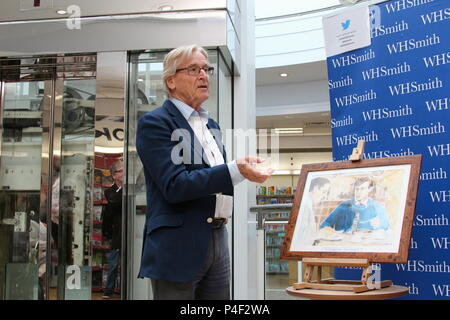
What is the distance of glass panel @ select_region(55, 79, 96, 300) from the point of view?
142 inches

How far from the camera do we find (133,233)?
347cm

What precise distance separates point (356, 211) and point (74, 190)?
220 centimetres

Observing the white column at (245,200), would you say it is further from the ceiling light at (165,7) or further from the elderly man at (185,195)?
the elderly man at (185,195)

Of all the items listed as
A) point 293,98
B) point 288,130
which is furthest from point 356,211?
point 288,130

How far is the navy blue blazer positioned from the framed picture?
48 centimetres

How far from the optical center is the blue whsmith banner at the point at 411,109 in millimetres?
2564

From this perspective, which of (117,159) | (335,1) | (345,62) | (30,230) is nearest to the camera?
(345,62)

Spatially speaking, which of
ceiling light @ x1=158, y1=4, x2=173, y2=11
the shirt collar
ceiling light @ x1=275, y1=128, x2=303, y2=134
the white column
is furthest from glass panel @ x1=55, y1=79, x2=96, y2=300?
ceiling light @ x1=275, y1=128, x2=303, y2=134

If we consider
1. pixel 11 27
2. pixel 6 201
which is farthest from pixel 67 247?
pixel 11 27

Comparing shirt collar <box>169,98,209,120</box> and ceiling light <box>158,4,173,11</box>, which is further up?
ceiling light <box>158,4,173,11</box>

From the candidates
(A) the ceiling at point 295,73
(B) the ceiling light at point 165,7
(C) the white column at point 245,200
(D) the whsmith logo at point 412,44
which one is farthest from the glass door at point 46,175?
(A) the ceiling at point 295,73

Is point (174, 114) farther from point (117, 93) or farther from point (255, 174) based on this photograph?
point (117, 93)

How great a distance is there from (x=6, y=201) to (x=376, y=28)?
9.09 feet

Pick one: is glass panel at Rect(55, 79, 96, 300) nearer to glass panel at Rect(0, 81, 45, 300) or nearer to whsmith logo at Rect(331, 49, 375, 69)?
glass panel at Rect(0, 81, 45, 300)
